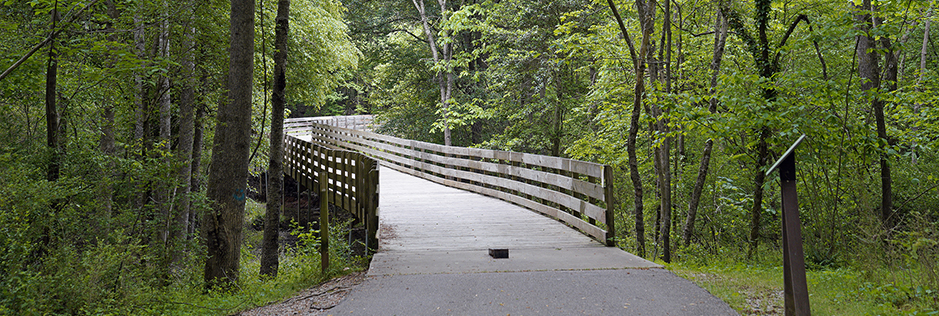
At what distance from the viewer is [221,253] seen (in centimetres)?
686

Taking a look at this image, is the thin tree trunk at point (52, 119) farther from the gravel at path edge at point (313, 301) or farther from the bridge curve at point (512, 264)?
the bridge curve at point (512, 264)

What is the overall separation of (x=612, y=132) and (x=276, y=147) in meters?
7.65

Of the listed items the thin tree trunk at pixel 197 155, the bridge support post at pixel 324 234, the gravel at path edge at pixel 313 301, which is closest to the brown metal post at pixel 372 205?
the bridge support post at pixel 324 234

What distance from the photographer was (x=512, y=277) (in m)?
5.48

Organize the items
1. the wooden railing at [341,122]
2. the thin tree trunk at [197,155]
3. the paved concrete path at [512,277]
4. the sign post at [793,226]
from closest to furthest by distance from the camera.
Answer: the sign post at [793,226] → the paved concrete path at [512,277] → the thin tree trunk at [197,155] → the wooden railing at [341,122]

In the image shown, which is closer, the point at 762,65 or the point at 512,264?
the point at 512,264

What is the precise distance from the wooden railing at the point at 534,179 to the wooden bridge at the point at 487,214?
0.02m

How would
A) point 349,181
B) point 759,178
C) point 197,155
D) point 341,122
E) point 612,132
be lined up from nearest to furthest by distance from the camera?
1. point 759,178
2. point 349,181
3. point 197,155
4. point 612,132
5. point 341,122

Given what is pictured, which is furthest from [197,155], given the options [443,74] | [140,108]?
[443,74]

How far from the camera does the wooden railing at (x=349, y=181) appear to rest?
7.61 meters

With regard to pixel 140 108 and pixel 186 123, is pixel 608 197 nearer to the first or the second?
pixel 140 108

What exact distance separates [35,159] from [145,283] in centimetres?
202

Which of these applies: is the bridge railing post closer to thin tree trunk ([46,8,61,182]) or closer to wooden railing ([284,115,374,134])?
thin tree trunk ([46,8,61,182])

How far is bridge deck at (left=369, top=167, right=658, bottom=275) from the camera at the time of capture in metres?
5.98
